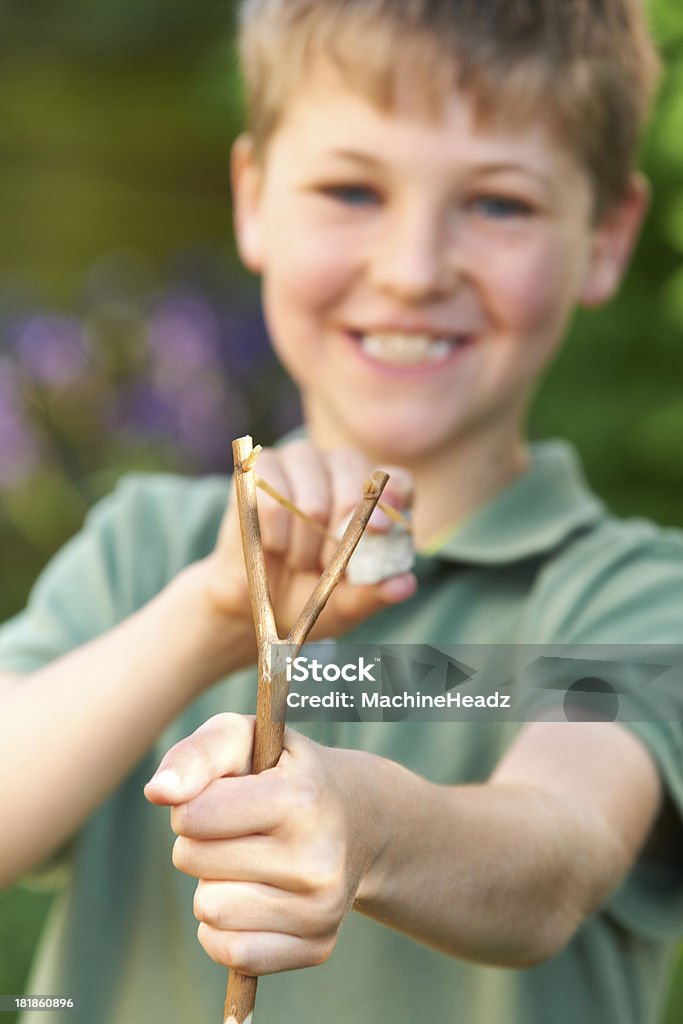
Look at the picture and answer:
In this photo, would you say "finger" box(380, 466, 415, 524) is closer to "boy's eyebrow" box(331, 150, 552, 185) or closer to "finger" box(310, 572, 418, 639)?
"finger" box(310, 572, 418, 639)

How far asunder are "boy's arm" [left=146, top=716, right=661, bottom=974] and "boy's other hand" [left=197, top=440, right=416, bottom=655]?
0.30 ft

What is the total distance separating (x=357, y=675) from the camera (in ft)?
1.97

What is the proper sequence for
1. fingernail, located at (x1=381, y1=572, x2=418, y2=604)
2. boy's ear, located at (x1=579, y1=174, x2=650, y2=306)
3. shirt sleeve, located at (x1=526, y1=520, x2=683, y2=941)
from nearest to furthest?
fingernail, located at (x1=381, y1=572, x2=418, y2=604)
shirt sleeve, located at (x1=526, y1=520, x2=683, y2=941)
boy's ear, located at (x1=579, y1=174, x2=650, y2=306)

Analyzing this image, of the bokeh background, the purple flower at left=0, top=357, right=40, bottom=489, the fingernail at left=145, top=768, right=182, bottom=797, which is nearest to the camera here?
the fingernail at left=145, top=768, right=182, bottom=797

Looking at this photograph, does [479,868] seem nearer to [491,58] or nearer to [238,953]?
[238,953]

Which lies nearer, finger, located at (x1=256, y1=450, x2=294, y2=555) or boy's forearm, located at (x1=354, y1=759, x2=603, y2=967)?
boy's forearm, located at (x1=354, y1=759, x2=603, y2=967)

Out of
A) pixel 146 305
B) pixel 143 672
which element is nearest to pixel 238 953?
pixel 143 672

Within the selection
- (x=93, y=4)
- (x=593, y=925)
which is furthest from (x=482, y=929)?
(x=93, y=4)

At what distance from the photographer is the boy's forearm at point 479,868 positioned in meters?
0.41

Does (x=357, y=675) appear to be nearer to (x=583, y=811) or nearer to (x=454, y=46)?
(x=583, y=811)

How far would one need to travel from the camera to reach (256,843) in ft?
1.10

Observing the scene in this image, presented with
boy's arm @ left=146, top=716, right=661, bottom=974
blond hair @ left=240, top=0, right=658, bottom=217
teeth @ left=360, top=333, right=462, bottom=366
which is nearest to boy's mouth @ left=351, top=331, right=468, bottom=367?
→ teeth @ left=360, top=333, right=462, bottom=366

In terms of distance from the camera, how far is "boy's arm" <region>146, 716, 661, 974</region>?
1.08ft

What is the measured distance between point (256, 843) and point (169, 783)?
0.03 meters
